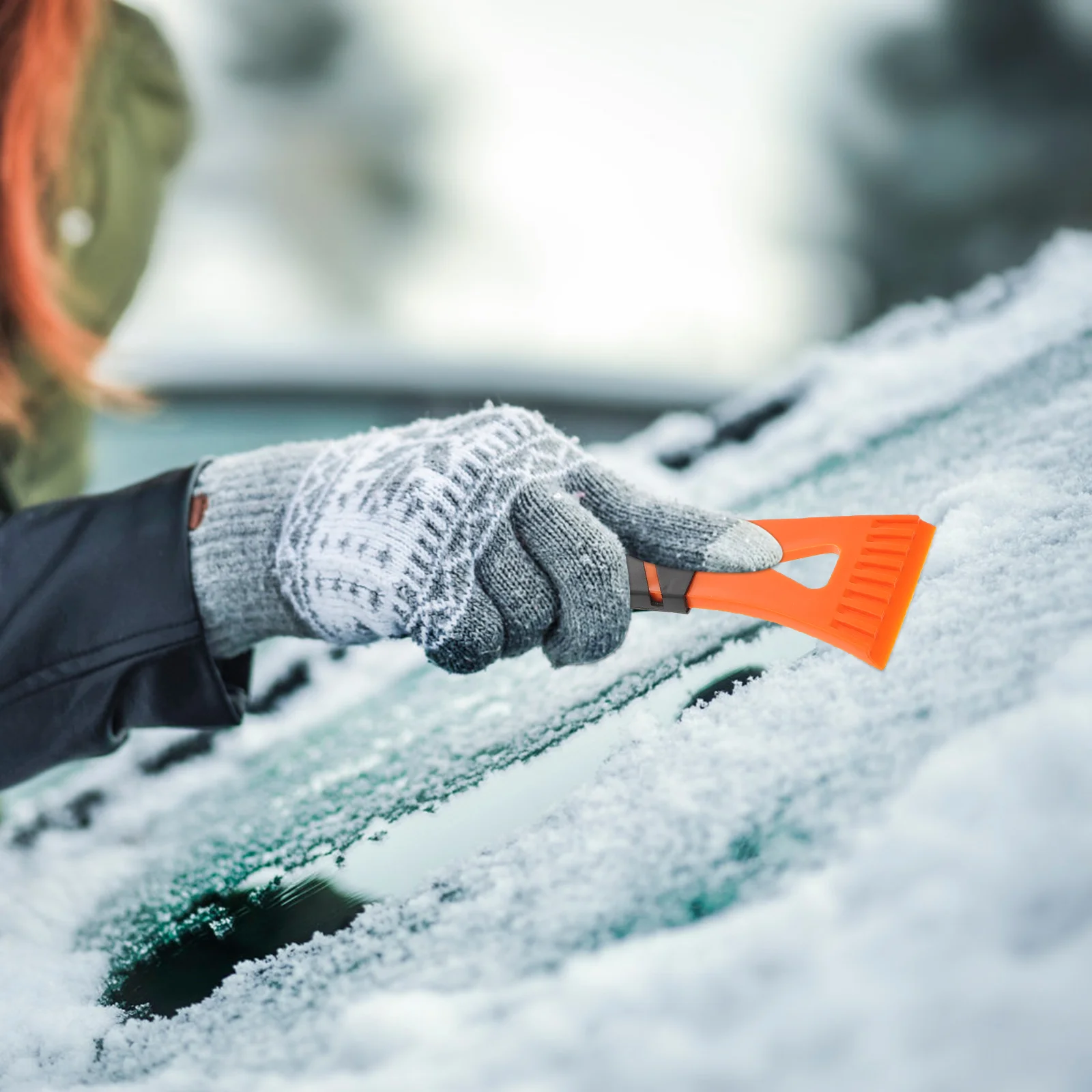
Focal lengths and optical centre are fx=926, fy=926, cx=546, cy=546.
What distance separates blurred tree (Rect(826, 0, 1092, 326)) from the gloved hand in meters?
0.78

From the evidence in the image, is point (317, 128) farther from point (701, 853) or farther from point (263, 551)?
point (701, 853)

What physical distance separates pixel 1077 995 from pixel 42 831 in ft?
2.61

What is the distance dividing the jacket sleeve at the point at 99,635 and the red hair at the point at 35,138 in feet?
0.90

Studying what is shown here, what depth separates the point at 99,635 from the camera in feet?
2.17

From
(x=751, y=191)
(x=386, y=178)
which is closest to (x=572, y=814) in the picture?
(x=751, y=191)

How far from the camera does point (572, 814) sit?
52cm

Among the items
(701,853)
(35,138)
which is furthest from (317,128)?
(701,853)

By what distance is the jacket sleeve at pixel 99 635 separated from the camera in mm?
659

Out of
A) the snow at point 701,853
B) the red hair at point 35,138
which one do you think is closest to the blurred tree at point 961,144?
the snow at point 701,853

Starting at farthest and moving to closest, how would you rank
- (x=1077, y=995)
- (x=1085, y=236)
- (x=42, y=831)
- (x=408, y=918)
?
(x=1085, y=236)
(x=42, y=831)
(x=408, y=918)
(x=1077, y=995)

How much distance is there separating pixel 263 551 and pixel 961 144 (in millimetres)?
1112

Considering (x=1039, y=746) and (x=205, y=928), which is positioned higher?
(x=1039, y=746)

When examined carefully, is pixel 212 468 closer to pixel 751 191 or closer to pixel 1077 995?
pixel 1077 995

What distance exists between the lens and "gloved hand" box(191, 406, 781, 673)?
57 cm
